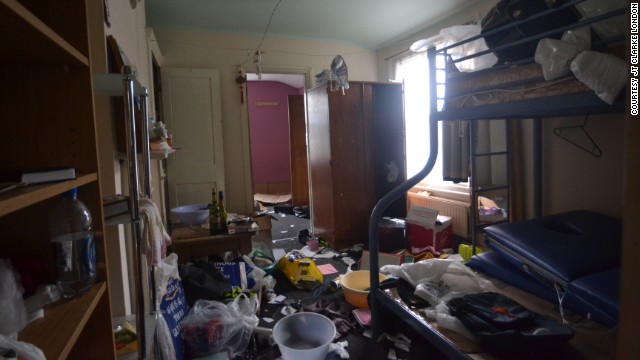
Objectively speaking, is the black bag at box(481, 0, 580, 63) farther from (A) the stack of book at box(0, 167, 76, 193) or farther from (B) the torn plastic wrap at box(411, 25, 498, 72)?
(A) the stack of book at box(0, 167, 76, 193)

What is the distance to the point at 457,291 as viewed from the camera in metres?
1.62

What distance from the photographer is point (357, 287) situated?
2.38 metres

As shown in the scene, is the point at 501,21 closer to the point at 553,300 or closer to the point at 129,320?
the point at 553,300

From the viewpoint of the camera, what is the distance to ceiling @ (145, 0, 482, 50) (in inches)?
126

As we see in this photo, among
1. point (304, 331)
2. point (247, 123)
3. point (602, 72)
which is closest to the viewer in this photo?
point (602, 72)

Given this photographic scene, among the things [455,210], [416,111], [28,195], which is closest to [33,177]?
[28,195]

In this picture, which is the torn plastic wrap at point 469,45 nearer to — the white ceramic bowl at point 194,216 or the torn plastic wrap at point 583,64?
the torn plastic wrap at point 583,64

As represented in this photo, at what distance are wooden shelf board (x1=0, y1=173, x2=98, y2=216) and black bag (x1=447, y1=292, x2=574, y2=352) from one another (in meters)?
1.31

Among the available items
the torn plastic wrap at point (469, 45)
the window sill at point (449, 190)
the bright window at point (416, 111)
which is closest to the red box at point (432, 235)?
the window sill at point (449, 190)

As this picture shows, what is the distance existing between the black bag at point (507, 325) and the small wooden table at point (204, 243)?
5.75 feet

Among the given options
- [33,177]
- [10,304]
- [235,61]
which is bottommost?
[10,304]

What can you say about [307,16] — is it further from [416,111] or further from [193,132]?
Result: [193,132]

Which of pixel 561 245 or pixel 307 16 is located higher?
pixel 307 16

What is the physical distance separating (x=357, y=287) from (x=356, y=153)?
5.13 ft
